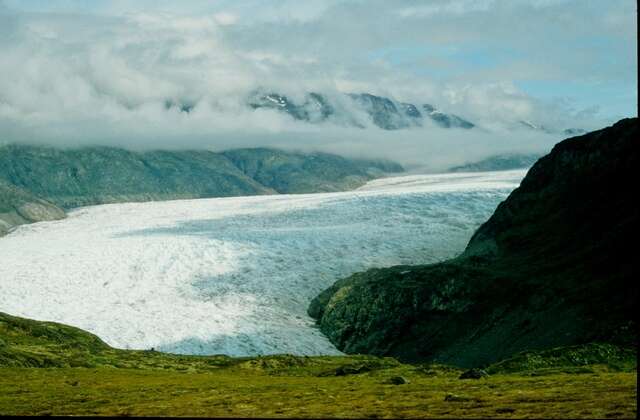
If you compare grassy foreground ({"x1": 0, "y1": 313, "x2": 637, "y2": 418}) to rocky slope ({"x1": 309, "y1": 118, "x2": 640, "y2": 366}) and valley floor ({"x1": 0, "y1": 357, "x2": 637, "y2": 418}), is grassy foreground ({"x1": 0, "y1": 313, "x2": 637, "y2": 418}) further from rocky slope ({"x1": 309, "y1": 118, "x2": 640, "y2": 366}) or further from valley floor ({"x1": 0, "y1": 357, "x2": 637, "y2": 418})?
rocky slope ({"x1": 309, "y1": 118, "x2": 640, "y2": 366})

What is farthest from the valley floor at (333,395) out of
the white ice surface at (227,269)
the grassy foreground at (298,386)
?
the white ice surface at (227,269)

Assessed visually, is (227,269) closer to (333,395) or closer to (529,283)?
(529,283)

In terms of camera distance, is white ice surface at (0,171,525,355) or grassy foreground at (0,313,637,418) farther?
white ice surface at (0,171,525,355)

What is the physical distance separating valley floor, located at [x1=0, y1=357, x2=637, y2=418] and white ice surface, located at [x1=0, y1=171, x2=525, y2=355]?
102 feet

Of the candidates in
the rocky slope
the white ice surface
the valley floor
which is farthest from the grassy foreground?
the white ice surface

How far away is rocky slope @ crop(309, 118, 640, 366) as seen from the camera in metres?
60.7

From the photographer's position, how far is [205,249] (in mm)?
114500

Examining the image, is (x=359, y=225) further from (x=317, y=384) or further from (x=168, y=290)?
(x=317, y=384)

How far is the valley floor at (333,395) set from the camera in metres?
24.1

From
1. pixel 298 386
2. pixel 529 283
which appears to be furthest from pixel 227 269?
pixel 298 386

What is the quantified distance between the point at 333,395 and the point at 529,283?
133ft

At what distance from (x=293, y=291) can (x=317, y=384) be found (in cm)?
5414

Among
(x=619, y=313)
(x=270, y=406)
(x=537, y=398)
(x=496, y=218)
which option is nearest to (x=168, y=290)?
(x=496, y=218)

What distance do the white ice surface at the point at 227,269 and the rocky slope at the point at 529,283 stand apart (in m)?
8.01
